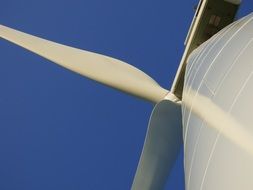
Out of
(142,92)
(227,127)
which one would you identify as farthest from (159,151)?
(227,127)

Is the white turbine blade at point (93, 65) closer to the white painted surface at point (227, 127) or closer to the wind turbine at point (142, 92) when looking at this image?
the wind turbine at point (142, 92)

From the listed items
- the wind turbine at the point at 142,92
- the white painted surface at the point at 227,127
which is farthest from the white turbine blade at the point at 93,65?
the white painted surface at the point at 227,127

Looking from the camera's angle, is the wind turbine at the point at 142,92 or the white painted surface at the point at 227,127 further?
the wind turbine at the point at 142,92

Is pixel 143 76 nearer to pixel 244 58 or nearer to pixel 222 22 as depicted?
pixel 222 22

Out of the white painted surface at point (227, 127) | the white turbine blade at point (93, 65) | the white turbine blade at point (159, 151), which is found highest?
the white painted surface at point (227, 127)

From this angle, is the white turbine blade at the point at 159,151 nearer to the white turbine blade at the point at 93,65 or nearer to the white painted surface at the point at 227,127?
the white turbine blade at the point at 93,65

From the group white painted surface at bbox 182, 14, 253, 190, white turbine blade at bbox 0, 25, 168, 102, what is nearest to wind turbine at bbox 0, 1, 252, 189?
white turbine blade at bbox 0, 25, 168, 102

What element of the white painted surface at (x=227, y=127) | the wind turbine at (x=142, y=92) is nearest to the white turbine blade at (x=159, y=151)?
the wind turbine at (x=142, y=92)

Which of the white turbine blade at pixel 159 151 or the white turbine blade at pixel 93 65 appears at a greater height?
the white turbine blade at pixel 93 65
